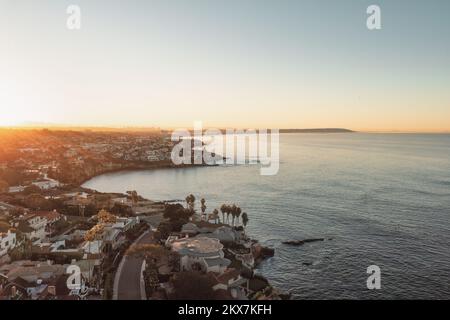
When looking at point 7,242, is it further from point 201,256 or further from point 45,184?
point 45,184

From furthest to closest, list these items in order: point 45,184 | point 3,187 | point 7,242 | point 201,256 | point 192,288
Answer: point 45,184 → point 3,187 → point 7,242 → point 201,256 → point 192,288

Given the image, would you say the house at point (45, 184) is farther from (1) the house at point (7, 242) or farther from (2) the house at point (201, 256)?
(2) the house at point (201, 256)

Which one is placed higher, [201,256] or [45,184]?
[45,184]

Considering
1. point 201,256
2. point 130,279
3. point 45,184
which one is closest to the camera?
point 130,279

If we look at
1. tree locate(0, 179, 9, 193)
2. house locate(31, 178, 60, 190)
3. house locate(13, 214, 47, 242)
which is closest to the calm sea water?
house locate(31, 178, 60, 190)

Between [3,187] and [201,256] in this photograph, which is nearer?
[201,256]

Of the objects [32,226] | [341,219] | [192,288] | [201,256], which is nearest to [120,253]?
[201,256]
